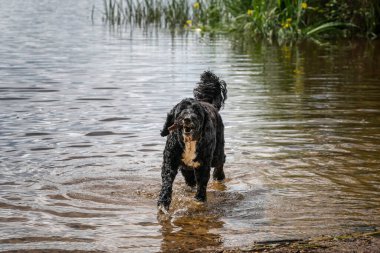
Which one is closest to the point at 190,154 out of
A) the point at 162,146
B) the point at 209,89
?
the point at 209,89

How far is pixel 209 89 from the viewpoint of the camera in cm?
800

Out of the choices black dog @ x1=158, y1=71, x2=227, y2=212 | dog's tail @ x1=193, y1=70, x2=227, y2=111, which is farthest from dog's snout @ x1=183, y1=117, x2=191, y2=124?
dog's tail @ x1=193, y1=70, x2=227, y2=111

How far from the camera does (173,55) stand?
18.7m

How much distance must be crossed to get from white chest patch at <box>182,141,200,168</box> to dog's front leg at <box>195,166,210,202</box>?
0.21 feet

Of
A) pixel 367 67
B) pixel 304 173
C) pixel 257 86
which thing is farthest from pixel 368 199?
pixel 367 67

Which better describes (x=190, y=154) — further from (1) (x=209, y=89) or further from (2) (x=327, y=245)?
(2) (x=327, y=245)

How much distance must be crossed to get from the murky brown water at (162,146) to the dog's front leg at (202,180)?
14 cm

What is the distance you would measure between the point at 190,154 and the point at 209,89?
4.16 feet

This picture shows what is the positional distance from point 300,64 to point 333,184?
31.1 feet

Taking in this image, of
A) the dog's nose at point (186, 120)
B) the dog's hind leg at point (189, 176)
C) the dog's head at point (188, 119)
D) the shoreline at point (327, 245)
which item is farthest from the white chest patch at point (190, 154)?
the shoreline at point (327, 245)

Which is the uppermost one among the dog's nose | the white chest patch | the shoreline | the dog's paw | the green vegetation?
the green vegetation

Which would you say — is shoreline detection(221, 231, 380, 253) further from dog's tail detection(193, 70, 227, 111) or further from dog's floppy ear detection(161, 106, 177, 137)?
dog's tail detection(193, 70, 227, 111)

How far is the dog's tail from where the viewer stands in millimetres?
7992

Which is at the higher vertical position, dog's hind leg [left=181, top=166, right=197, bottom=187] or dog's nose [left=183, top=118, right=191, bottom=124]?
dog's nose [left=183, top=118, right=191, bottom=124]
